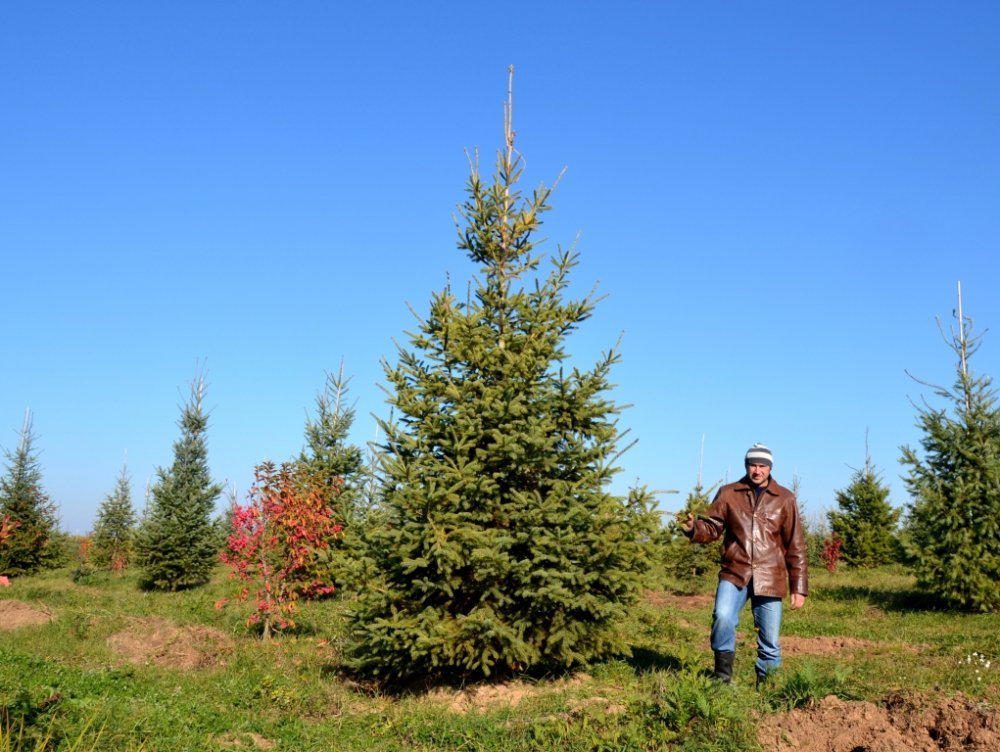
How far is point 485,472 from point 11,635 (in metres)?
8.94

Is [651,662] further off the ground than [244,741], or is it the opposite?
[651,662]

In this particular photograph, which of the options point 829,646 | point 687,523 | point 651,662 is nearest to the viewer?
point 687,523

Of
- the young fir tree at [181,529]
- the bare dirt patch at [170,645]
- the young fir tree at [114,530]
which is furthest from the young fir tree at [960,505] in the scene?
the young fir tree at [114,530]

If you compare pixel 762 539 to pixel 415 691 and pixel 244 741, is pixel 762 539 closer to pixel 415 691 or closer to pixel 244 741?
pixel 415 691

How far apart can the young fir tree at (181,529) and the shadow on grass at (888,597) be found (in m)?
15.8

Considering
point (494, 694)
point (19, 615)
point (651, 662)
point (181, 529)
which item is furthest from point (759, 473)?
point (181, 529)

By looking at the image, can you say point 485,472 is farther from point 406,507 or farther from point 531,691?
point 531,691

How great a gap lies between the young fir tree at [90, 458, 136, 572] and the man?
27785 mm

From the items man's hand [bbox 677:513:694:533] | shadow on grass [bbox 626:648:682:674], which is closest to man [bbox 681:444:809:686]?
man's hand [bbox 677:513:694:533]

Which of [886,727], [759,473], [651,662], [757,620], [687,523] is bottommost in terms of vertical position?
[651,662]

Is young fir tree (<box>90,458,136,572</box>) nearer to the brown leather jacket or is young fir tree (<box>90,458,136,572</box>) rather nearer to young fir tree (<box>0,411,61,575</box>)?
young fir tree (<box>0,411,61,575</box>)

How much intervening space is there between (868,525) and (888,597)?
10597 mm

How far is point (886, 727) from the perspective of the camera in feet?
16.4

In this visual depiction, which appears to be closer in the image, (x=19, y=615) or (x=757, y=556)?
(x=757, y=556)
